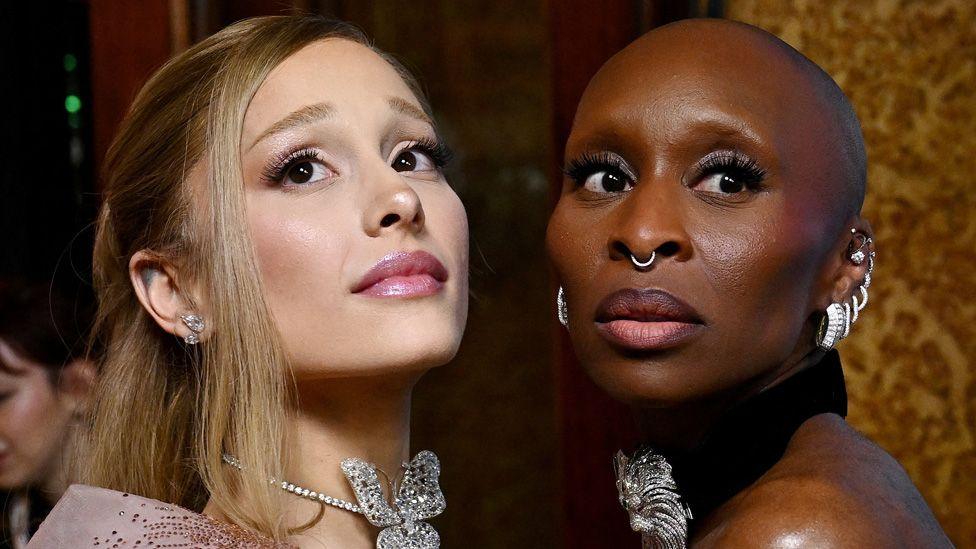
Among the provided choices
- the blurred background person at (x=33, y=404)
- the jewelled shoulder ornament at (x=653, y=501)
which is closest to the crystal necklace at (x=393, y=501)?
the jewelled shoulder ornament at (x=653, y=501)

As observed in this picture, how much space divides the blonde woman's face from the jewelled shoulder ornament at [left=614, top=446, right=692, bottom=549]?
42 centimetres

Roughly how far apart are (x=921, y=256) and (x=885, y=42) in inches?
17.9

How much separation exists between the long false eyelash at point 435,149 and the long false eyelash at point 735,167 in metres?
0.70

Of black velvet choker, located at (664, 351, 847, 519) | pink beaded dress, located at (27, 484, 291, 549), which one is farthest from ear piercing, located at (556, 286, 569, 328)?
pink beaded dress, located at (27, 484, 291, 549)

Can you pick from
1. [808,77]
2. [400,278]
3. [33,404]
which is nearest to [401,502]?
[400,278]

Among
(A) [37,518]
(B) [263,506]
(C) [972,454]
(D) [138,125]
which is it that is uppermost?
(D) [138,125]

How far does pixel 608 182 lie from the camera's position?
1.80 meters

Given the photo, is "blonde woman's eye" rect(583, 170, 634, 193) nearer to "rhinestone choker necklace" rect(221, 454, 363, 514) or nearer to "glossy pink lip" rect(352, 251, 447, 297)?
"glossy pink lip" rect(352, 251, 447, 297)

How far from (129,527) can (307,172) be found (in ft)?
2.10

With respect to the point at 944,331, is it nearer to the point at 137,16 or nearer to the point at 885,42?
the point at 885,42

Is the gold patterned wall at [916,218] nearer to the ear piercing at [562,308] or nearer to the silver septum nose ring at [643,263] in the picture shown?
the ear piercing at [562,308]

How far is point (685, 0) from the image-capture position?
2.71 meters

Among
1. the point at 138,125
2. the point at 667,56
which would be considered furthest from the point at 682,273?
the point at 138,125

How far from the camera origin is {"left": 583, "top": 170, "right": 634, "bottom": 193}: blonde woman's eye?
1.78m
